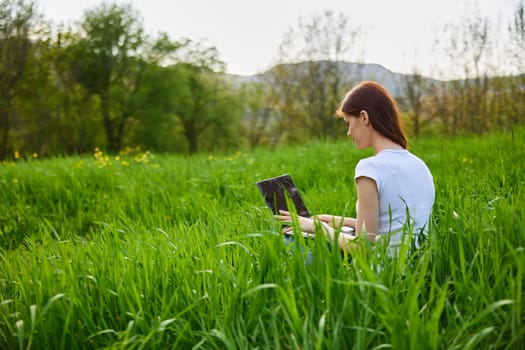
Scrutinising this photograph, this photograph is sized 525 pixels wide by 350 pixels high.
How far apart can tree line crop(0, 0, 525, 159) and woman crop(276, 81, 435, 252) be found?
763 centimetres

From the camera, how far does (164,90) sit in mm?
26234

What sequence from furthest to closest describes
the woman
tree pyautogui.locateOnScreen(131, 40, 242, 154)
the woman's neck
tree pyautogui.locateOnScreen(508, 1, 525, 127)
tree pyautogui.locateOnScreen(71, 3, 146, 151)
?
tree pyautogui.locateOnScreen(131, 40, 242, 154) < tree pyautogui.locateOnScreen(71, 3, 146, 151) < tree pyautogui.locateOnScreen(508, 1, 525, 127) < the woman's neck < the woman

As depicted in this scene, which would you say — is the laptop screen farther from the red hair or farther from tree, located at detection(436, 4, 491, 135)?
tree, located at detection(436, 4, 491, 135)

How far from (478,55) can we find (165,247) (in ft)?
37.2

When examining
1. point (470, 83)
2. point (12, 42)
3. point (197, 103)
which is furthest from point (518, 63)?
point (197, 103)

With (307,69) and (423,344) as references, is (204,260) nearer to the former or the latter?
(423,344)

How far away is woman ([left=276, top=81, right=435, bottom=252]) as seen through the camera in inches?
91.6

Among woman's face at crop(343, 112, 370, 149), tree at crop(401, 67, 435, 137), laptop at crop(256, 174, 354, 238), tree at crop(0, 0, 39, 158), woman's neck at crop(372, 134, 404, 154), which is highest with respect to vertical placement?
A: tree at crop(0, 0, 39, 158)

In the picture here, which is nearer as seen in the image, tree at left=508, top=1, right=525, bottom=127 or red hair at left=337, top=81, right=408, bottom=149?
red hair at left=337, top=81, right=408, bottom=149

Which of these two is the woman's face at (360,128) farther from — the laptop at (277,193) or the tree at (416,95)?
the tree at (416,95)

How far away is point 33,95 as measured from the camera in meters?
19.8

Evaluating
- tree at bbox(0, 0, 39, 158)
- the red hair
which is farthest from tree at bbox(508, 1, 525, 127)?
tree at bbox(0, 0, 39, 158)

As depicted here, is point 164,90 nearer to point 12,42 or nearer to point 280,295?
point 12,42

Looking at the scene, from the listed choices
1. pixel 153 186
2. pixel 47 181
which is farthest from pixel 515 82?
pixel 47 181
